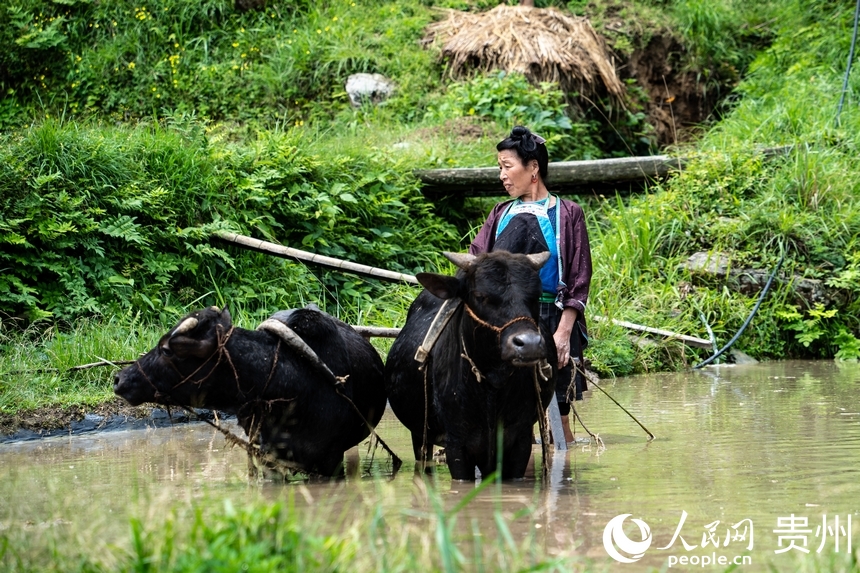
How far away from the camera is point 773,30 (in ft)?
59.9

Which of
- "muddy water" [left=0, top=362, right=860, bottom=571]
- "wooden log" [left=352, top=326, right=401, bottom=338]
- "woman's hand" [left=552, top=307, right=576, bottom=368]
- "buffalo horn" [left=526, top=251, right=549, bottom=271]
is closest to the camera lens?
"muddy water" [left=0, top=362, right=860, bottom=571]

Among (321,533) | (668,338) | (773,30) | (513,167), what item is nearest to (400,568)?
(321,533)

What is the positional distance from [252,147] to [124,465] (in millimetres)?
5885

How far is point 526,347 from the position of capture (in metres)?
4.68

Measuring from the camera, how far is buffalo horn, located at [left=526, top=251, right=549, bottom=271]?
5.09 m

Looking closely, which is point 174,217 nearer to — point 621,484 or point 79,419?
point 79,419

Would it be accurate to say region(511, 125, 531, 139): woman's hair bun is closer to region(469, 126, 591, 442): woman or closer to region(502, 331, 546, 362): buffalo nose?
region(469, 126, 591, 442): woman

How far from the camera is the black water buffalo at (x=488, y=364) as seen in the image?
4902 mm

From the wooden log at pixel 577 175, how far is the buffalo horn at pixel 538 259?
22.0 feet

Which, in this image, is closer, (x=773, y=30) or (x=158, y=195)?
(x=158, y=195)

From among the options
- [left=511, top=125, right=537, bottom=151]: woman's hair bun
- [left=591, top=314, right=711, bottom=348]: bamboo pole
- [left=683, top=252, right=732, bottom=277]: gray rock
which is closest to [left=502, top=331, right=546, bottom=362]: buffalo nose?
[left=511, top=125, right=537, bottom=151]: woman's hair bun

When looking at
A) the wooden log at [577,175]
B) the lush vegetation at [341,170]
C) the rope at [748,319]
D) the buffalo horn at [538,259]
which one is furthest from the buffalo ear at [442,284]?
the wooden log at [577,175]

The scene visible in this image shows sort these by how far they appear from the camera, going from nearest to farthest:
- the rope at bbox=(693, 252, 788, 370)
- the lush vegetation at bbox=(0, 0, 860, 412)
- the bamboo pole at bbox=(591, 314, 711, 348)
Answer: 1. the lush vegetation at bbox=(0, 0, 860, 412)
2. the bamboo pole at bbox=(591, 314, 711, 348)
3. the rope at bbox=(693, 252, 788, 370)

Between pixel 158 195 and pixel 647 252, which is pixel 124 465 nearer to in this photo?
pixel 158 195
